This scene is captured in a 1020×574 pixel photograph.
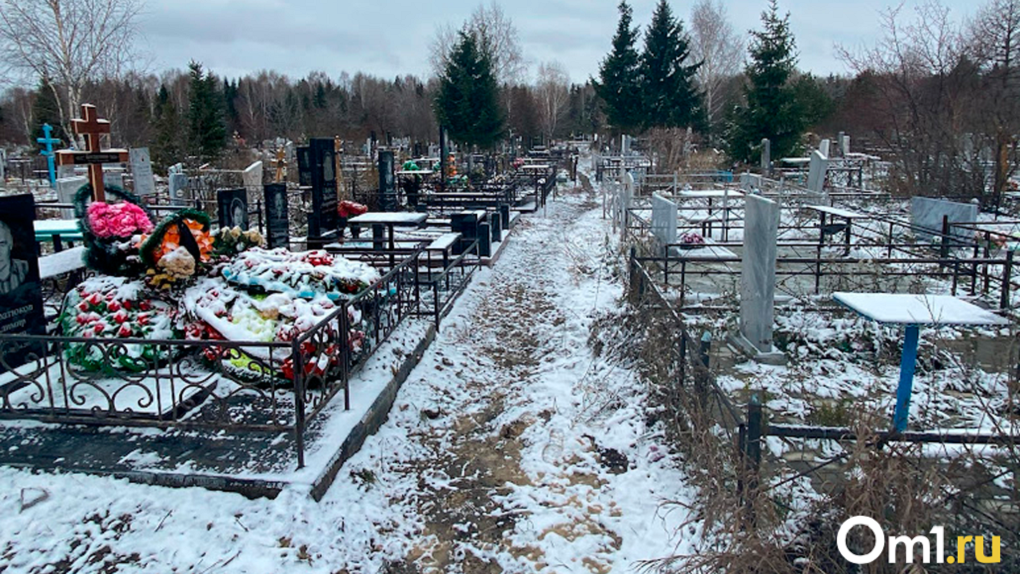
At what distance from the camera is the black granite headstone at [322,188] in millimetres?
12492

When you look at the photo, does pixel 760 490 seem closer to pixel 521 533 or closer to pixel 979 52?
pixel 521 533

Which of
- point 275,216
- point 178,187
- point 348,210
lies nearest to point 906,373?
point 275,216

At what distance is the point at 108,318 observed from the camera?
19.4 feet

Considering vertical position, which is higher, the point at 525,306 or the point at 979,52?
the point at 979,52

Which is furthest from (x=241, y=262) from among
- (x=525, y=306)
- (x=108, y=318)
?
(x=525, y=306)

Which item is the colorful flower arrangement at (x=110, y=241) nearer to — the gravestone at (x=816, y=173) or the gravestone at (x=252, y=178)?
the gravestone at (x=252, y=178)

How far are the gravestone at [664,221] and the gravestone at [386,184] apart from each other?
22.6 ft

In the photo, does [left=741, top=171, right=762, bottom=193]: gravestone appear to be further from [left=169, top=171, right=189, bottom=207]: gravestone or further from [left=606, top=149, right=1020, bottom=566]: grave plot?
[left=169, top=171, right=189, bottom=207]: gravestone

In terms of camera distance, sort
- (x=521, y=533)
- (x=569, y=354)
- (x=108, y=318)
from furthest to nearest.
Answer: (x=569, y=354) < (x=108, y=318) < (x=521, y=533)

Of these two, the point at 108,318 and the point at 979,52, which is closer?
the point at 108,318

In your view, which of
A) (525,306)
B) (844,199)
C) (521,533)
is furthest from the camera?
(844,199)

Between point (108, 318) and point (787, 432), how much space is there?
5.28 metres

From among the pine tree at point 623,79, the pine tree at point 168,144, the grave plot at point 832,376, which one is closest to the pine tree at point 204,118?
the pine tree at point 168,144

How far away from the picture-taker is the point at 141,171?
63.5 feet
